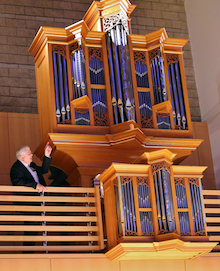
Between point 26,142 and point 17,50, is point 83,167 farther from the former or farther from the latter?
point 17,50

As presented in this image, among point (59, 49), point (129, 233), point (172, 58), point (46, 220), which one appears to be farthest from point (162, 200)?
point (172, 58)

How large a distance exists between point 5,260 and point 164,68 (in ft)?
15.2

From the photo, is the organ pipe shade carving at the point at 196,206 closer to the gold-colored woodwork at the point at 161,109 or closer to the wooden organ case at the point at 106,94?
the wooden organ case at the point at 106,94

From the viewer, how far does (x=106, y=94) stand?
358 inches

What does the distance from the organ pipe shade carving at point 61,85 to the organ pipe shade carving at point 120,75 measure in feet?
2.52

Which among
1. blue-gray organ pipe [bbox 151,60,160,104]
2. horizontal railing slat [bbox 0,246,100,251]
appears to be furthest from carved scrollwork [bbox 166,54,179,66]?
horizontal railing slat [bbox 0,246,100,251]

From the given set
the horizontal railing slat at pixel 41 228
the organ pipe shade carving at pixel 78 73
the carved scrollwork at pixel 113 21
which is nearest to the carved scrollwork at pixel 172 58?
the carved scrollwork at pixel 113 21

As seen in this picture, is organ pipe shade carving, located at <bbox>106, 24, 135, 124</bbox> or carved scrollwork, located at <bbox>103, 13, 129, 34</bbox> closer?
organ pipe shade carving, located at <bbox>106, 24, 135, 124</bbox>

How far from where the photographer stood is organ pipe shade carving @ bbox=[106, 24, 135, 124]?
8961 millimetres

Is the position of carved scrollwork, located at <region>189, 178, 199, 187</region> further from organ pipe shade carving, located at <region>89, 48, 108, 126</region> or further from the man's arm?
the man's arm

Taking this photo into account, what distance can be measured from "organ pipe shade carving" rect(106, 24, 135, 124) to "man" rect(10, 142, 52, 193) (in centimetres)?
148

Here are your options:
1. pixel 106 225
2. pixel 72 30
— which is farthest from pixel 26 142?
pixel 106 225

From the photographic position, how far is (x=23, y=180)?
759 centimetres

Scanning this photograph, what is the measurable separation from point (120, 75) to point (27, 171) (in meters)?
2.50
